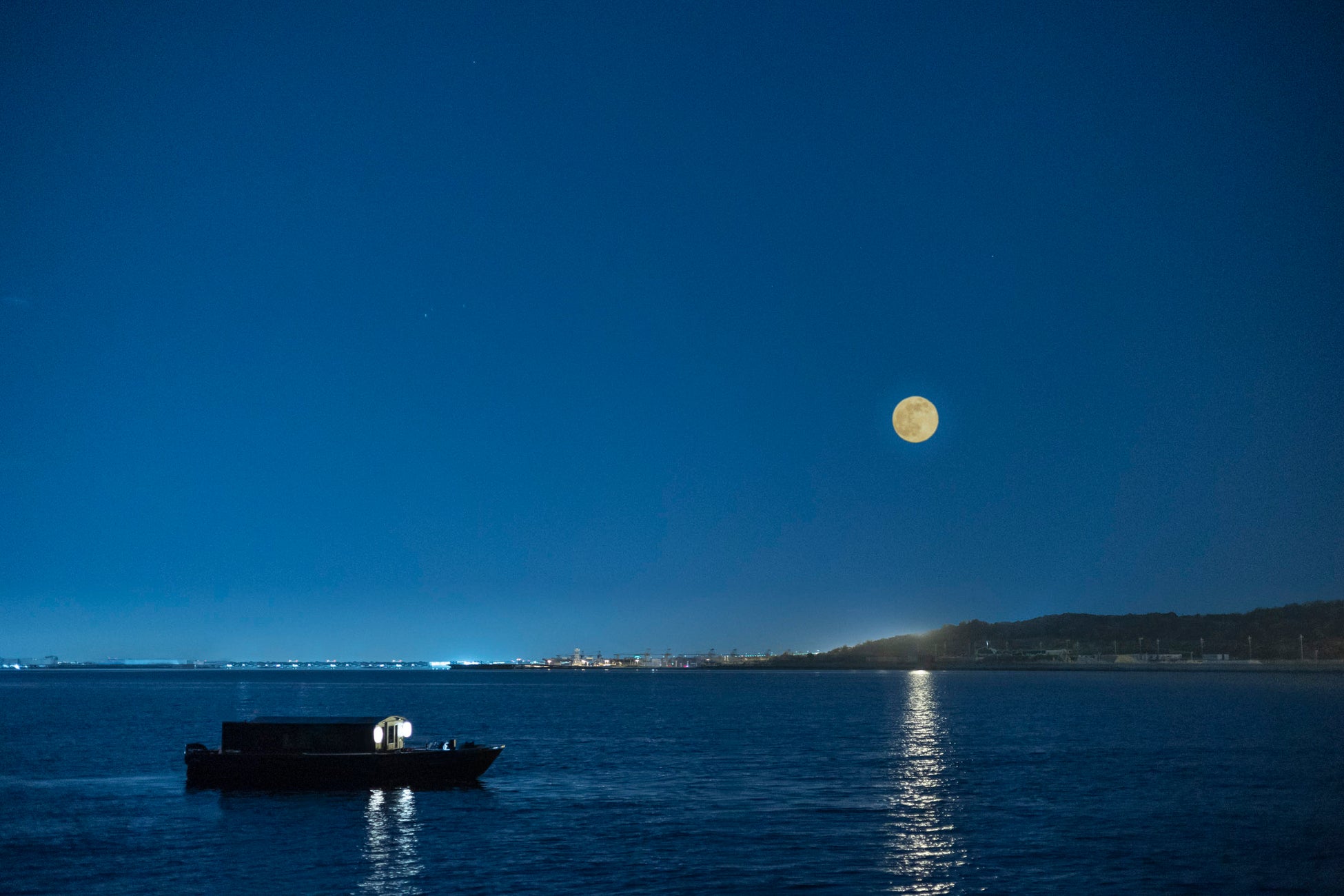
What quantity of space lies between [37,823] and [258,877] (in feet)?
59.4

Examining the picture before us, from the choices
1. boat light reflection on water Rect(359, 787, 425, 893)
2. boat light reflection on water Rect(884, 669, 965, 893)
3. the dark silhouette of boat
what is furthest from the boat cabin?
boat light reflection on water Rect(884, 669, 965, 893)

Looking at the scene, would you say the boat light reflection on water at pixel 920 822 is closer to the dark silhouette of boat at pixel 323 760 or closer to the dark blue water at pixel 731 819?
the dark blue water at pixel 731 819

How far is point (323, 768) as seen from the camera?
57.9 meters

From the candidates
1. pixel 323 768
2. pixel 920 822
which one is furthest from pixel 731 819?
pixel 323 768

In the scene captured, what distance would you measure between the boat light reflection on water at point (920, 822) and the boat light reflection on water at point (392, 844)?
16.4 m

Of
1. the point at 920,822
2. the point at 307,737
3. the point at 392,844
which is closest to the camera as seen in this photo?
the point at 392,844

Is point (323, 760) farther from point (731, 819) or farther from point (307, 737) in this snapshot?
point (731, 819)

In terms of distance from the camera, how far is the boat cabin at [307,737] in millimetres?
58594

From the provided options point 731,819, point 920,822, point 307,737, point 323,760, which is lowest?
point 920,822

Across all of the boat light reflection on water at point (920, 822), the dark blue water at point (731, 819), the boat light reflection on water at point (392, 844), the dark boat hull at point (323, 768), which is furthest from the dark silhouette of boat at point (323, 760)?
the boat light reflection on water at point (920, 822)

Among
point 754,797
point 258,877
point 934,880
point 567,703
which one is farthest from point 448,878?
point 567,703

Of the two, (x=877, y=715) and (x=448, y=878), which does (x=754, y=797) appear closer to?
(x=448, y=878)

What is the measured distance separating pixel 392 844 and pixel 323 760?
15.9 meters

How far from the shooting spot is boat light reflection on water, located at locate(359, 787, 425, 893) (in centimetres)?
3662
